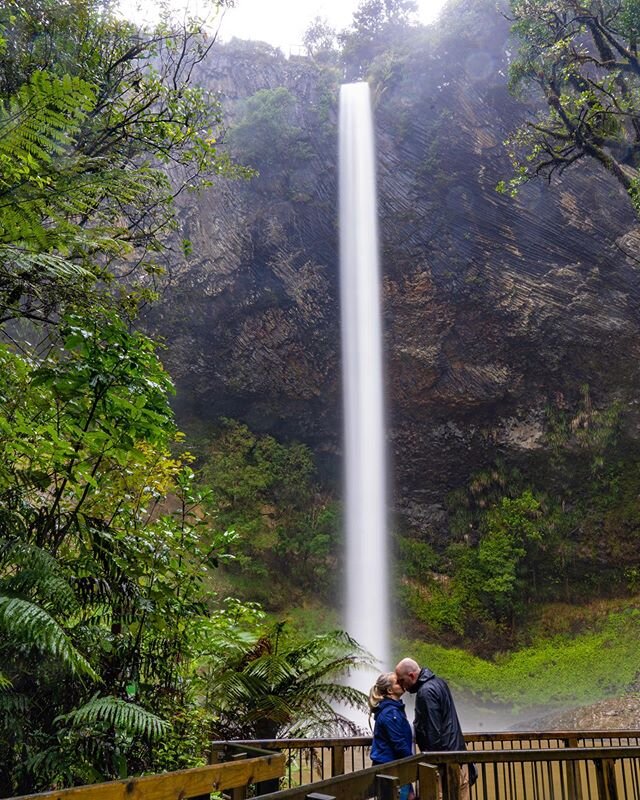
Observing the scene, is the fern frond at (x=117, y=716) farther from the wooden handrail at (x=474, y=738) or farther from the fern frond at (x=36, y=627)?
the wooden handrail at (x=474, y=738)

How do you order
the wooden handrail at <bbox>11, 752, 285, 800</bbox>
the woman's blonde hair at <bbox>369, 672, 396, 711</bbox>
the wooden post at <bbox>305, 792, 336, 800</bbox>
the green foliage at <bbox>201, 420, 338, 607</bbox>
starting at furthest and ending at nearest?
the green foliage at <bbox>201, 420, 338, 607</bbox>
the woman's blonde hair at <bbox>369, 672, 396, 711</bbox>
the wooden post at <bbox>305, 792, 336, 800</bbox>
the wooden handrail at <bbox>11, 752, 285, 800</bbox>

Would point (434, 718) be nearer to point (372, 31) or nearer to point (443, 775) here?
point (443, 775)

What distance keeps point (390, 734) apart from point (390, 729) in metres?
0.02

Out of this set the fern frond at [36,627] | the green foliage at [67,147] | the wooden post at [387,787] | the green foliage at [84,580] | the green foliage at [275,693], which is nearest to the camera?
the wooden post at [387,787]

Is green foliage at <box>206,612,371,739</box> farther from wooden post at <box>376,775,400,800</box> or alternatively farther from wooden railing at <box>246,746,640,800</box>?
wooden post at <box>376,775,400,800</box>

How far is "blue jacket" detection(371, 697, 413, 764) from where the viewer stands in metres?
3.22

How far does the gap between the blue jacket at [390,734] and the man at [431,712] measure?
0.09 meters

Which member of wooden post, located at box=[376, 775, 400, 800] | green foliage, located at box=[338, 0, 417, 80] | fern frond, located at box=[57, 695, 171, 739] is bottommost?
wooden post, located at box=[376, 775, 400, 800]

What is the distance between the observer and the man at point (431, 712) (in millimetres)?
3244

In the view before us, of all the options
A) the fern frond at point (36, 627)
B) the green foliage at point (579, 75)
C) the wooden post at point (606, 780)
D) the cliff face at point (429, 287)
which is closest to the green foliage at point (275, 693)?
the wooden post at point (606, 780)

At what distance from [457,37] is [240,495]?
14.5m

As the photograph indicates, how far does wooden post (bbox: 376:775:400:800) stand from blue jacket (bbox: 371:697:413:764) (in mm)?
948

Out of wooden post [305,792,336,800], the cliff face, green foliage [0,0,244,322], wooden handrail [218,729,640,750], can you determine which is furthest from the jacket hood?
the cliff face

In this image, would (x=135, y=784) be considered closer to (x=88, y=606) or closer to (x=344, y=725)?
(x=88, y=606)
